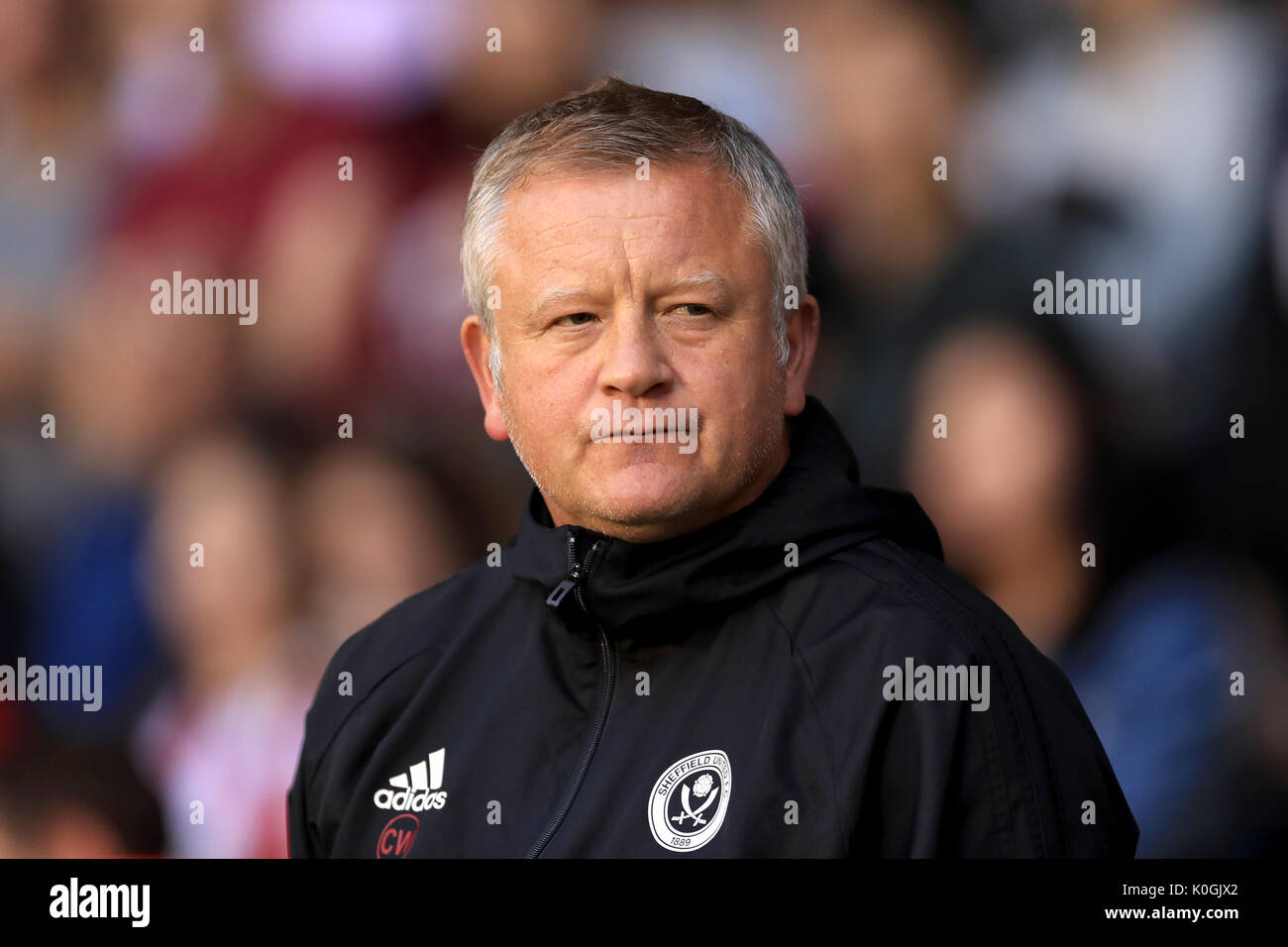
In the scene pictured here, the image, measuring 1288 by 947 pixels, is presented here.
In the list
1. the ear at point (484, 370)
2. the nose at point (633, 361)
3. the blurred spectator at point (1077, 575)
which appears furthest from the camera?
the blurred spectator at point (1077, 575)

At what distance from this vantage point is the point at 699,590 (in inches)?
59.6

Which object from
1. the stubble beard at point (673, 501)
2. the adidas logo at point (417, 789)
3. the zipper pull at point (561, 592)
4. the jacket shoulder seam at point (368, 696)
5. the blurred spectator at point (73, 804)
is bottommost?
the blurred spectator at point (73, 804)

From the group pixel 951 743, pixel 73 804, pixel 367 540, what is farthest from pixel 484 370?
pixel 73 804

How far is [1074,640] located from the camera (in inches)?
94.0

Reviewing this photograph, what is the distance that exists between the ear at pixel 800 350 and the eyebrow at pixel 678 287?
0.46 feet

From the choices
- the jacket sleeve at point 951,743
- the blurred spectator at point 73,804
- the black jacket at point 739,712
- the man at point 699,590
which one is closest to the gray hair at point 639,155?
the man at point 699,590

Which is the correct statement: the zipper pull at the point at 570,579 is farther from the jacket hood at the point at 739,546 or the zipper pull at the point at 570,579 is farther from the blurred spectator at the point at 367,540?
the blurred spectator at the point at 367,540

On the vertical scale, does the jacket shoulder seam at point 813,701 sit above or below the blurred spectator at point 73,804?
above

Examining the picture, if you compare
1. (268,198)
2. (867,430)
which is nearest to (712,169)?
(867,430)

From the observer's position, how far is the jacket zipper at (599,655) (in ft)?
4.98

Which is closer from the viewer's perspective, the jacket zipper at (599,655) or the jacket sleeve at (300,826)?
the jacket zipper at (599,655)

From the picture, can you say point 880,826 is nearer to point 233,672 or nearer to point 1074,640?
point 1074,640

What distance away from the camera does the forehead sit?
4.81 feet

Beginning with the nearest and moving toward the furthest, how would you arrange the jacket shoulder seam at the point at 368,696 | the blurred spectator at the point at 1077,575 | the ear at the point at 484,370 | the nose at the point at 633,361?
the nose at the point at 633,361
the ear at the point at 484,370
the jacket shoulder seam at the point at 368,696
the blurred spectator at the point at 1077,575
